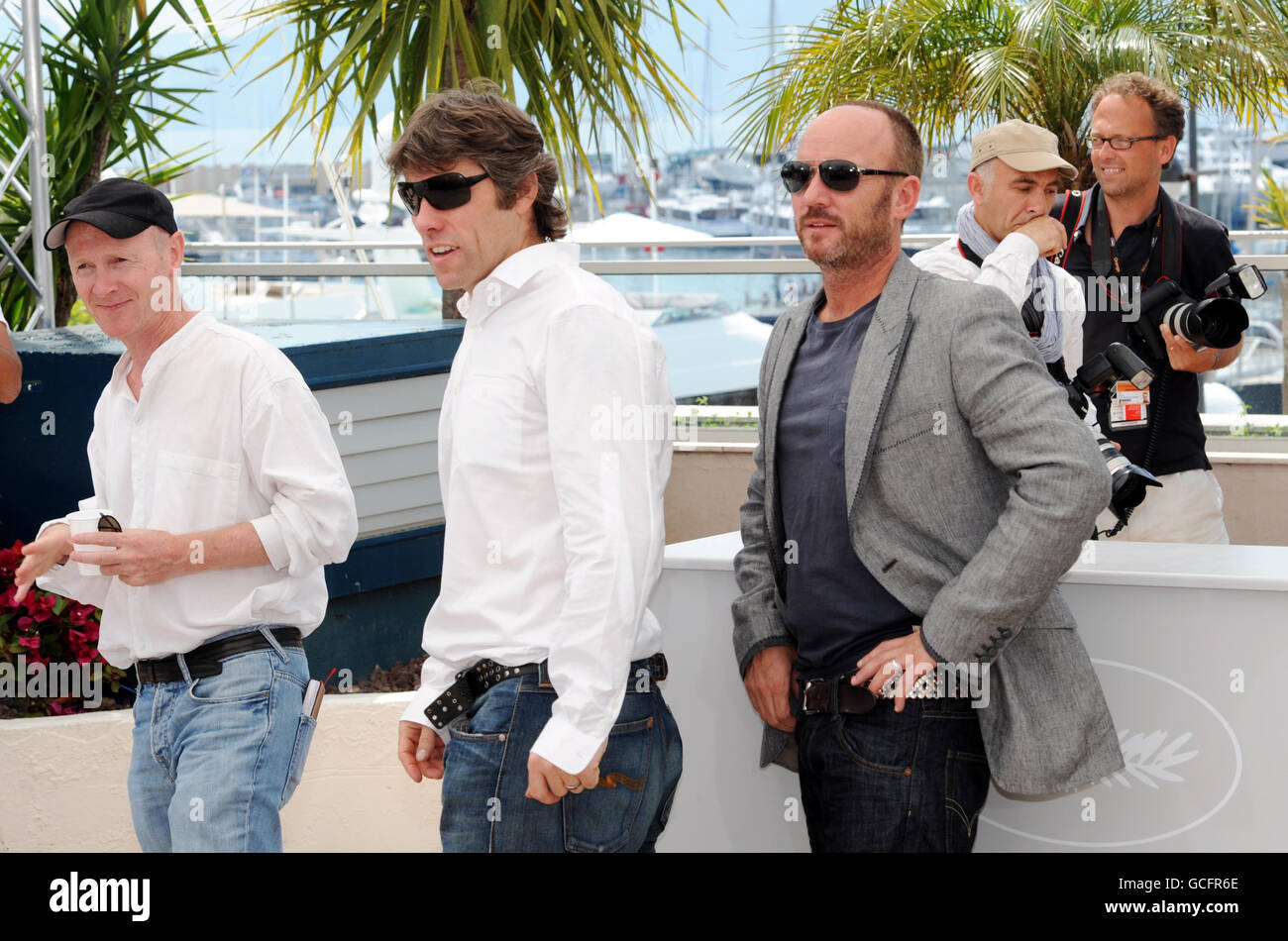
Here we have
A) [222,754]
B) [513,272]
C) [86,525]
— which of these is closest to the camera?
[513,272]

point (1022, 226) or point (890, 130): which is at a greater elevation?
point (890, 130)

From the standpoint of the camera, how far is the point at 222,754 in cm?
229

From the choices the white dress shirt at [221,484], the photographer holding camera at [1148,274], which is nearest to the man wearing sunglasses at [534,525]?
the white dress shirt at [221,484]

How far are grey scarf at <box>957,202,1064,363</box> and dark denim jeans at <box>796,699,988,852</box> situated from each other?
1301mm

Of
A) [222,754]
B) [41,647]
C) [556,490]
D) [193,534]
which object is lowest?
[41,647]

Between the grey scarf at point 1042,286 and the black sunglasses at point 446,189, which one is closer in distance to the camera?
the black sunglasses at point 446,189

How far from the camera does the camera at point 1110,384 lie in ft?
8.79

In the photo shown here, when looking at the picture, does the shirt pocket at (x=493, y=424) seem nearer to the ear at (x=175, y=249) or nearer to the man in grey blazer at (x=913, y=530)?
the man in grey blazer at (x=913, y=530)

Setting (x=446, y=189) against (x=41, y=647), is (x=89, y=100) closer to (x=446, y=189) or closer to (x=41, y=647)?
(x=41, y=647)

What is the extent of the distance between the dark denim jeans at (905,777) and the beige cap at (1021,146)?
157 cm

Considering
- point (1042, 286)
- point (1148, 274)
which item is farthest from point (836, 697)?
point (1148, 274)

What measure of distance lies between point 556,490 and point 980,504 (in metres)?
0.66

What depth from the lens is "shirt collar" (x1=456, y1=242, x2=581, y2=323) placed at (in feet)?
Result: 6.56

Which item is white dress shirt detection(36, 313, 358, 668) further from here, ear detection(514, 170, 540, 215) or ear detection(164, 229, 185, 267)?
ear detection(514, 170, 540, 215)
